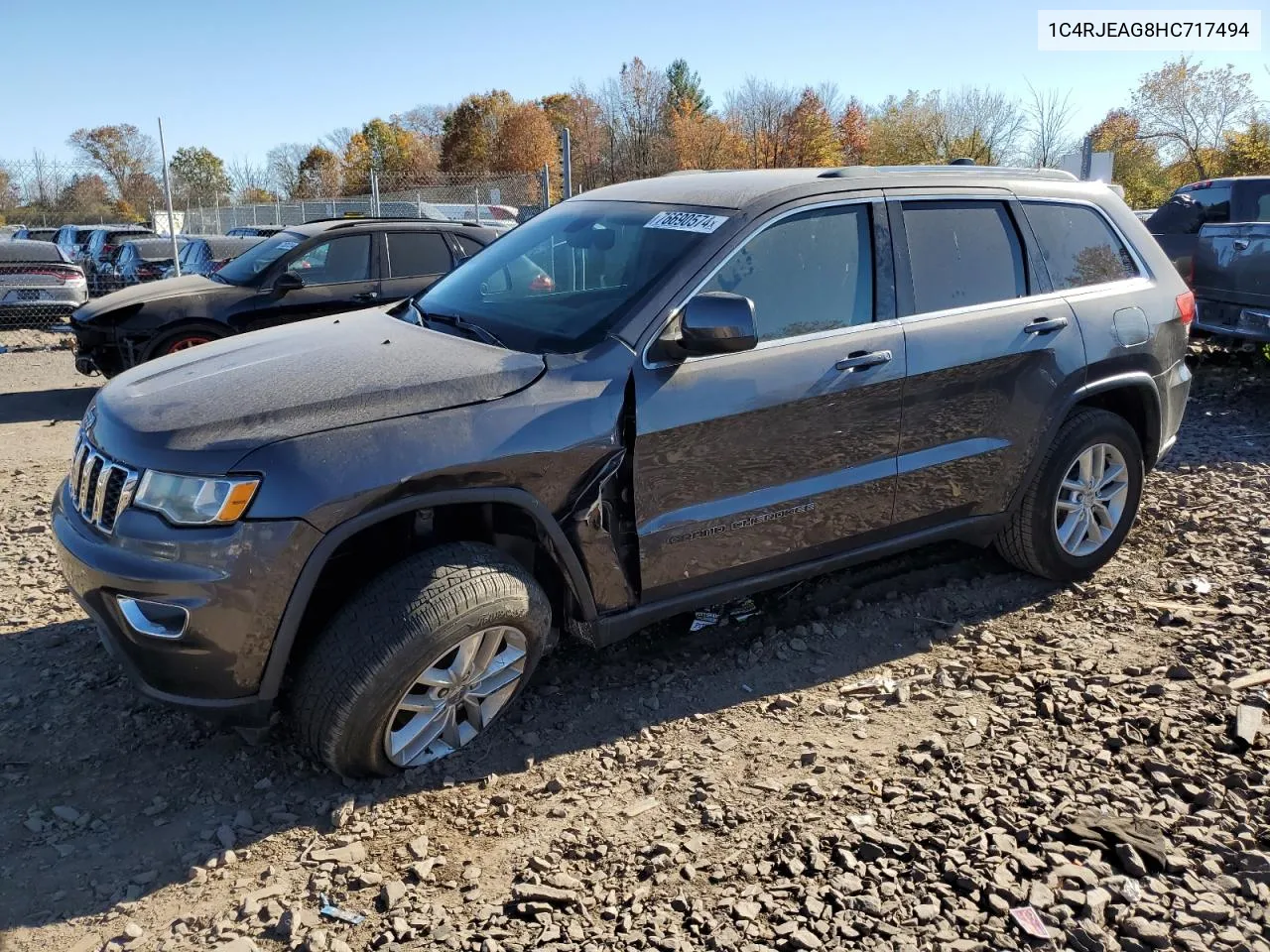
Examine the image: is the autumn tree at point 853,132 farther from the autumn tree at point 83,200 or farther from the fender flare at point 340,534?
the fender flare at point 340,534

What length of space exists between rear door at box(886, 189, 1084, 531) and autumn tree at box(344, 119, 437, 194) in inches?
2334

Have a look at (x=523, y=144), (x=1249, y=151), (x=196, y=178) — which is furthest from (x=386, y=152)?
(x=1249, y=151)

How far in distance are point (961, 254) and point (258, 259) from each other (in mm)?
6970

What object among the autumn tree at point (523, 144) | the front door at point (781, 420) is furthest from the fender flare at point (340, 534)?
the autumn tree at point (523, 144)

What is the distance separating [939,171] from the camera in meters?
4.20

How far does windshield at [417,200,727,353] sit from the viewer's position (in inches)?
136

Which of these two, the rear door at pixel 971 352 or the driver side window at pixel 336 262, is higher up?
the driver side window at pixel 336 262

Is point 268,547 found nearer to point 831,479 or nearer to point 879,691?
point 831,479

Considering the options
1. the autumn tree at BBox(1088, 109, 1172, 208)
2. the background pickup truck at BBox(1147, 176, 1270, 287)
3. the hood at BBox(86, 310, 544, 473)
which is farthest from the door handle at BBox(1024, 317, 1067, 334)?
the autumn tree at BBox(1088, 109, 1172, 208)

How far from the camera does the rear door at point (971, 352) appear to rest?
3.87m

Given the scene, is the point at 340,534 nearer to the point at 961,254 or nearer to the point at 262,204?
the point at 961,254

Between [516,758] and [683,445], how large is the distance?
47.1 inches

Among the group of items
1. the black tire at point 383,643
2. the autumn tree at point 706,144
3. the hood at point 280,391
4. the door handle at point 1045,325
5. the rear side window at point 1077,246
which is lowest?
the black tire at point 383,643

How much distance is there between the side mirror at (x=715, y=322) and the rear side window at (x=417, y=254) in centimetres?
642
